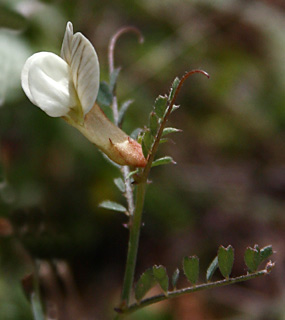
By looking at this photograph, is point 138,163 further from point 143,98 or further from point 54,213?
point 143,98

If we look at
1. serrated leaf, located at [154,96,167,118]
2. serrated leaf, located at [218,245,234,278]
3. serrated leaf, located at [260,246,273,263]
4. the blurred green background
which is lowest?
the blurred green background

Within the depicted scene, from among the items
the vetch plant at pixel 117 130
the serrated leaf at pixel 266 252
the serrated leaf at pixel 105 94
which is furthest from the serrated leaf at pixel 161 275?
the serrated leaf at pixel 105 94

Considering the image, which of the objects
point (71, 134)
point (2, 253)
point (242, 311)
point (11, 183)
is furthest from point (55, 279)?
point (242, 311)

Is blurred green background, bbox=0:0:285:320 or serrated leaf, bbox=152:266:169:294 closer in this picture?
serrated leaf, bbox=152:266:169:294

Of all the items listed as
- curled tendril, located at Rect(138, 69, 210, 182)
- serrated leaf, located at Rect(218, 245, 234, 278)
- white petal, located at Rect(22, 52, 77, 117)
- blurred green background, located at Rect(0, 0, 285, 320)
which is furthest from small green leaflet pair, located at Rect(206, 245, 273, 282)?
blurred green background, located at Rect(0, 0, 285, 320)

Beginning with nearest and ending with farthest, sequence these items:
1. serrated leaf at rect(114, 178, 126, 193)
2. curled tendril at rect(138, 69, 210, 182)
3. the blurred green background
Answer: curled tendril at rect(138, 69, 210, 182) < serrated leaf at rect(114, 178, 126, 193) < the blurred green background

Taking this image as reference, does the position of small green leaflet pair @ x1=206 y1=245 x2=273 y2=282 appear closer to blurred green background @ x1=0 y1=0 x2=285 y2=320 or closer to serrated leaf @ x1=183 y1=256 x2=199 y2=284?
serrated leaf @ x1=183 y1=256 x2=199 y2=284
